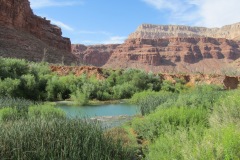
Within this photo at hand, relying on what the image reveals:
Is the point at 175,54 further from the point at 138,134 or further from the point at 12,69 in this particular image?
the point at 138,134

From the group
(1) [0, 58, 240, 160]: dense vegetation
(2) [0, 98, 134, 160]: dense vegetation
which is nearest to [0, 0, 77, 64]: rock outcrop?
(1) [0, 58, 240, 160]: dense vegetation

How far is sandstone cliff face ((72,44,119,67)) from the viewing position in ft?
485

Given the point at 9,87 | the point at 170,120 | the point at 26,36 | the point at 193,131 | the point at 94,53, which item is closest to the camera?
the point at 193,131

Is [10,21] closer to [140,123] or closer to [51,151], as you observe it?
[140,123]

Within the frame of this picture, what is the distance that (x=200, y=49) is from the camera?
481 ft

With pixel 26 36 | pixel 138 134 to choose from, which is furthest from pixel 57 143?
pixel 26 36

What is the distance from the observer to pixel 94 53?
151m

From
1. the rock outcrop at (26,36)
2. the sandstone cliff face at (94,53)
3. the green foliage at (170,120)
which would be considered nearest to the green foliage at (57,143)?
the green foliage at (170,120)

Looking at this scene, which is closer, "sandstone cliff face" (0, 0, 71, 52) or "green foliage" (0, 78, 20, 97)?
"green foliage" (0, 78, 20, 97)

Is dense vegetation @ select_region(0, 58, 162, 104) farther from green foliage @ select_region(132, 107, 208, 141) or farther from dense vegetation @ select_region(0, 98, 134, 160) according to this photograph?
dense vegetation @ select_region(0, 98, 134, 160)

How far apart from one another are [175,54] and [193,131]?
13865 centimetres

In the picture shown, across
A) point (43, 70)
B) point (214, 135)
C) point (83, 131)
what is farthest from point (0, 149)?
point (43, 70)

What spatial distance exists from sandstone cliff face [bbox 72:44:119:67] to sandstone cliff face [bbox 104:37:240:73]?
4722mm

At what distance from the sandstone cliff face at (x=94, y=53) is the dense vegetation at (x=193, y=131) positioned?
134 metres
